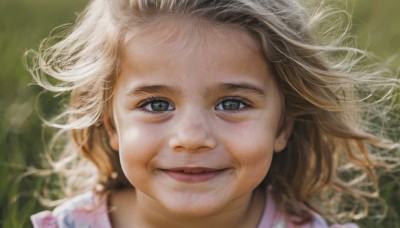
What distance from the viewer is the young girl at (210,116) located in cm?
247

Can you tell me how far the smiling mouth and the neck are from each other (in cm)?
20

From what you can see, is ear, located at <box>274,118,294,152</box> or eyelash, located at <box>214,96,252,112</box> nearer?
eyelash, located at <box>214,96,252,112</box>

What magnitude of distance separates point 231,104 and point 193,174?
0.73 feet

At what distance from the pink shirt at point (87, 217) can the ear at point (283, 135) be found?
231 mm

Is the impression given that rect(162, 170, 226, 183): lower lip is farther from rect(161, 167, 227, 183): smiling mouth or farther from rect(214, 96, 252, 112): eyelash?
rect(214, 96, 252, 112): eyelash

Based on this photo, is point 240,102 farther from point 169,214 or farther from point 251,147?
point 169,214

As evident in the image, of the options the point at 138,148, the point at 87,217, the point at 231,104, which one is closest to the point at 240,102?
the point at 231,104

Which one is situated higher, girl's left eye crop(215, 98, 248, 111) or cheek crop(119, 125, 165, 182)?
girl's left eye crop(215, 98, 248, 111)

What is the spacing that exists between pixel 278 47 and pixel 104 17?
54cm

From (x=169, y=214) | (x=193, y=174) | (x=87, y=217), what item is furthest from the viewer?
(x=87, y=217)

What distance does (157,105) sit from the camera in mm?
2533

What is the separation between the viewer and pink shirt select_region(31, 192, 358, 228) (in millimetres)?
2869

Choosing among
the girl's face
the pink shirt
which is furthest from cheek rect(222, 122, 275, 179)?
the pink shirt

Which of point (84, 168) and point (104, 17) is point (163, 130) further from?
point (84, 168)
